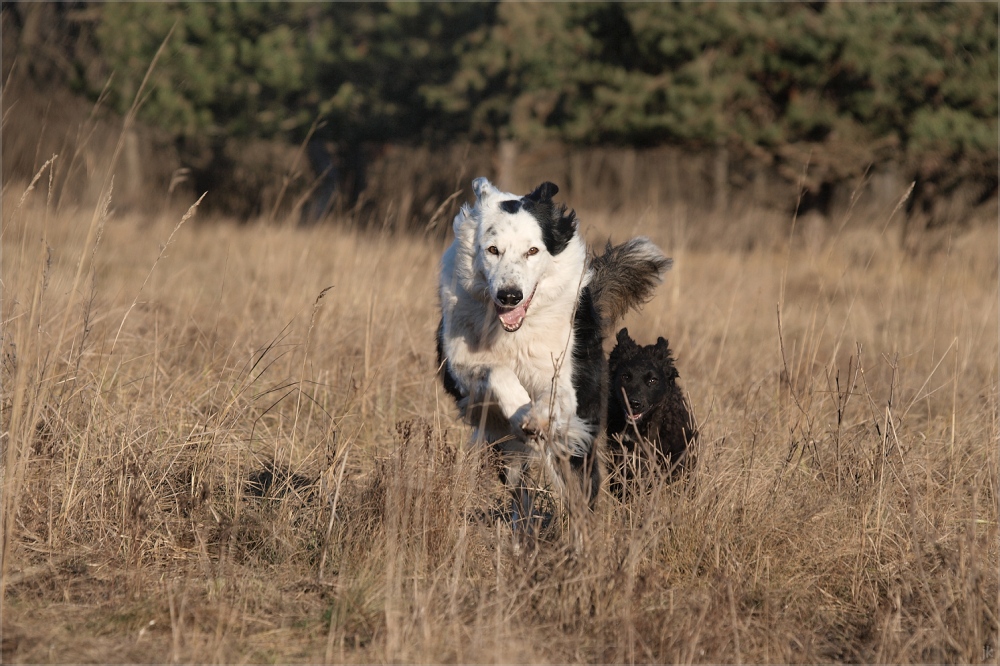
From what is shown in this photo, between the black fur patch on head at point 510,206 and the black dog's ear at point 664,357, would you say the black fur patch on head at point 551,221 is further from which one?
the black dog's ear at point 664,357

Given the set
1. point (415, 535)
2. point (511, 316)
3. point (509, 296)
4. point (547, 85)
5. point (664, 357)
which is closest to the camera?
point (415, 535)

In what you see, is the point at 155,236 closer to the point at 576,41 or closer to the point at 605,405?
the point at 576,41

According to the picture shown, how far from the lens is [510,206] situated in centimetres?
412

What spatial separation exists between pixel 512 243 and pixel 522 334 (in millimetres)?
392

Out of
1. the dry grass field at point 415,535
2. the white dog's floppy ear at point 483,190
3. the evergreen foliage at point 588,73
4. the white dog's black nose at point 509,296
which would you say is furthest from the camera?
the evergreen foliage at point 588,73

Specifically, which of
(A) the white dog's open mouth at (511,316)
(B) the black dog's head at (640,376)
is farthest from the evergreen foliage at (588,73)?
(A) the white dog's open mouth at (511,316)

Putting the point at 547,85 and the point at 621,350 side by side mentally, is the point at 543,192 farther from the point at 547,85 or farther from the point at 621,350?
the point at 547,85

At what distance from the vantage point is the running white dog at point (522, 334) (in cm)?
385

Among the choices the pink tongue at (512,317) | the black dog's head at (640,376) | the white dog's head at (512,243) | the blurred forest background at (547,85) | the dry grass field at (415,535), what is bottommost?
the dry grass field at (415,535)

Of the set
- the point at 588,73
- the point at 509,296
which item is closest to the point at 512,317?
the point at 509,296

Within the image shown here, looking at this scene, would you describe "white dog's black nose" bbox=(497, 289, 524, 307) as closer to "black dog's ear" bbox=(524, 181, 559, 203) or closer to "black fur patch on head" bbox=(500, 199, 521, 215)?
"black fur patch on head" bbox=(500, 199, 521, 215)

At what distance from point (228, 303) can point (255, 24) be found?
369 inches

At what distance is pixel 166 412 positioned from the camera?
4.21 metres

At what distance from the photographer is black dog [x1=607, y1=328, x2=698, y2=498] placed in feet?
14.4
